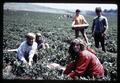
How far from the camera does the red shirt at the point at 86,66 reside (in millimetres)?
3410

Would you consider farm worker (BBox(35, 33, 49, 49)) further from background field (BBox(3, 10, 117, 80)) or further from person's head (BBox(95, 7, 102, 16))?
person's head (BBox(95, 7, 102, 16))

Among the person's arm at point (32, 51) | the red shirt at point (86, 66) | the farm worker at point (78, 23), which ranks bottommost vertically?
the red shirt at point (86, 66)

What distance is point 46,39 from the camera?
11.5 ft

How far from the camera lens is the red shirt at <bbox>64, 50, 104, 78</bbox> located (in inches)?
134

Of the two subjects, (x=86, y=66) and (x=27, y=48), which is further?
(x=27, y=48)

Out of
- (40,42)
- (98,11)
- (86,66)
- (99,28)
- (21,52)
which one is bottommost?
(86,66)

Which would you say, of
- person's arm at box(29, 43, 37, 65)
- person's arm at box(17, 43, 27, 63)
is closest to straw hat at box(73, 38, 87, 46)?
person's arm at box(29, 43, 37, 65)

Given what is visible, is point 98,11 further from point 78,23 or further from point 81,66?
point 81,66

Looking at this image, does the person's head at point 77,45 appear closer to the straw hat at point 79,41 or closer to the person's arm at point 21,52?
the straw hat at point 79,41

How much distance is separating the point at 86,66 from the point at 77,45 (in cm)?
27

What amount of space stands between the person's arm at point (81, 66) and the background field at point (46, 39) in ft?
0.41

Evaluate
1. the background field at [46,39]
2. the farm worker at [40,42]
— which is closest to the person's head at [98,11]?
the background field at [46,39]

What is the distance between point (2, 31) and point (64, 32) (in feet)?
2.47

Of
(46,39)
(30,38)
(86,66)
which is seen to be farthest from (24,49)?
(86,66)
